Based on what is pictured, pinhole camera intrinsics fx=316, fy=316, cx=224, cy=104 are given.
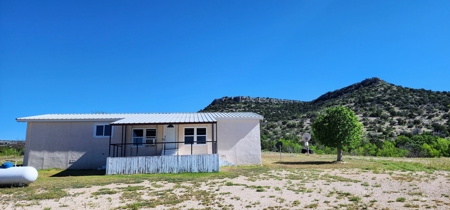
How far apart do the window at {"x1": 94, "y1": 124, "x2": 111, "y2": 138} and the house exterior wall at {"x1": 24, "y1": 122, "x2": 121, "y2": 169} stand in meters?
0.20

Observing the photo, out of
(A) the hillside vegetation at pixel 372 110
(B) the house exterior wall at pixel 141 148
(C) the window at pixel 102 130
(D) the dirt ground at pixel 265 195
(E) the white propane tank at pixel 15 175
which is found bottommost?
(D) the dirt ground at pixel 265 195

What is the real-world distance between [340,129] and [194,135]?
9.50 meters

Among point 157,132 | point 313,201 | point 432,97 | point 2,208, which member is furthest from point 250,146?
point 432,97

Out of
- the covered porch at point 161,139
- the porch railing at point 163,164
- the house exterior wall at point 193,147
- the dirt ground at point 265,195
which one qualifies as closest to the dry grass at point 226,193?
the dirt ground at point 265,195

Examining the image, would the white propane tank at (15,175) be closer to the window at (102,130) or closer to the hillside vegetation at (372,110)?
the window at (102,130)

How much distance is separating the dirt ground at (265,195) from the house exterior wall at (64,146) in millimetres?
8112

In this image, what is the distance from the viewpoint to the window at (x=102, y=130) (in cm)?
1939

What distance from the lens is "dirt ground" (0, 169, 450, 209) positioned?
812 cm

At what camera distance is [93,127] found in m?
19.3

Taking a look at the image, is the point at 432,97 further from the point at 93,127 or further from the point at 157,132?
the point at 93,127

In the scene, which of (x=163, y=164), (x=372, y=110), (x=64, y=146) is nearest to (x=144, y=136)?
(x=163, y=164)

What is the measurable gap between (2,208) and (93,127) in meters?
11.2

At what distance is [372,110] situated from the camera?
43250 mm

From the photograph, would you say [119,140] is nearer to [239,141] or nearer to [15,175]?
[239,141]
